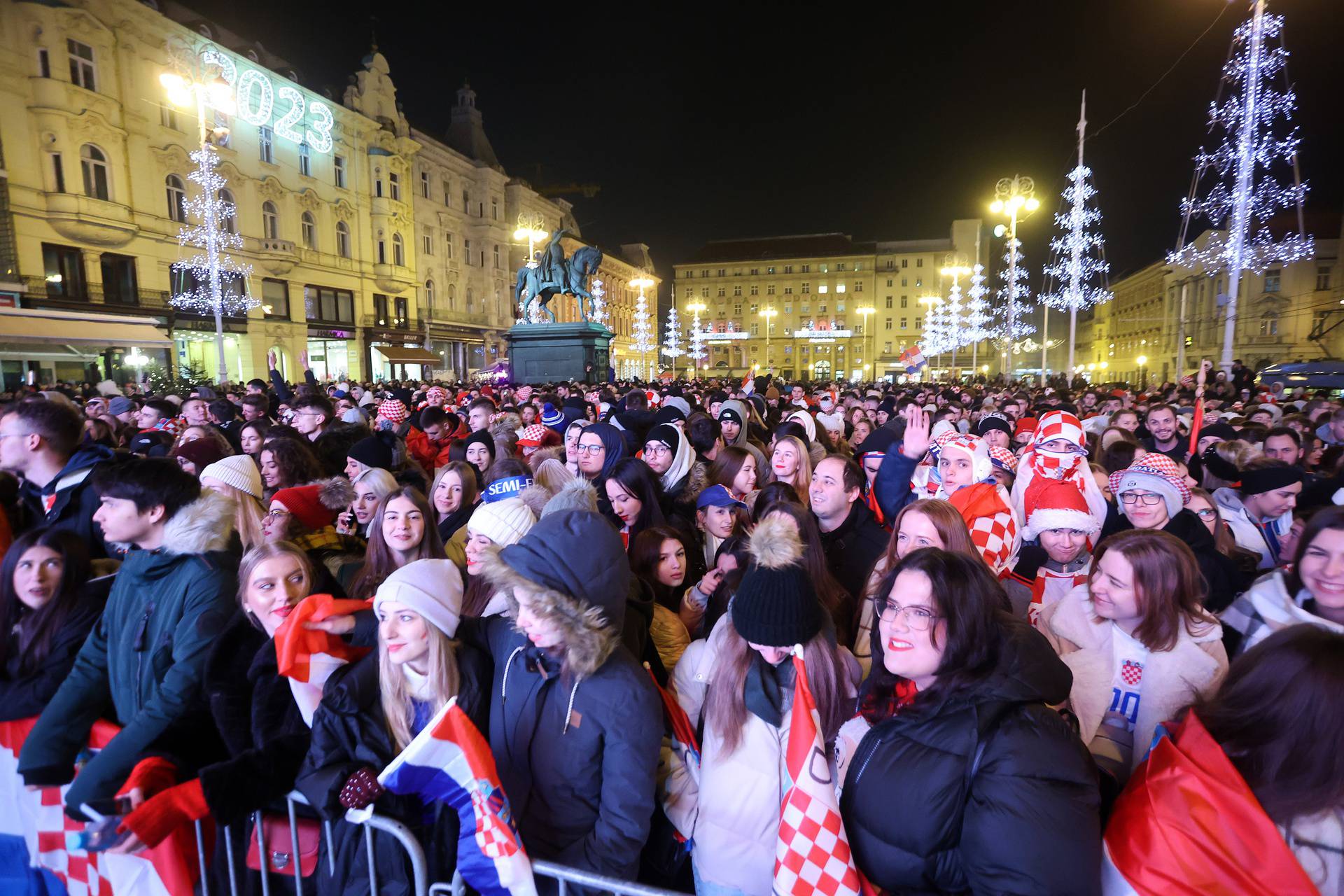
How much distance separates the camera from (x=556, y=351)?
2067cm

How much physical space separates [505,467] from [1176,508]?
4404mm

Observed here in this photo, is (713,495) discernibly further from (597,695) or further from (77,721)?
(77,721)

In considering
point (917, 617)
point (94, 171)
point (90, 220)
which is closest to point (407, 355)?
point (94, 171)

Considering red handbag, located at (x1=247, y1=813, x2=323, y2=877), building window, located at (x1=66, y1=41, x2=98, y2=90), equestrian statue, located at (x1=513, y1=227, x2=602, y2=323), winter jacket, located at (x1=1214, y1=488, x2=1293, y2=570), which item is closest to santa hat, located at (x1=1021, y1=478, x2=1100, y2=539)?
winter jacket, located at (x1=1214, y1=488, x2=1293, y2=570)

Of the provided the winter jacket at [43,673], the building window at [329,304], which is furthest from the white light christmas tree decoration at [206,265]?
the winter jacket at [43,673]

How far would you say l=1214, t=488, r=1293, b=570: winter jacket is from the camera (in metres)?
4.21

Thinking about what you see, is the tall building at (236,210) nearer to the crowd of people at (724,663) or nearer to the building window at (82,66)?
the building window at (82,66)

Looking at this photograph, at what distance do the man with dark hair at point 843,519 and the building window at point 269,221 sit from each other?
3546 centimetres

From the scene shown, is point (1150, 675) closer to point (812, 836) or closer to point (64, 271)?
point (812, 836)

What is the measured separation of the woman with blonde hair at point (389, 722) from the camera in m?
2.22

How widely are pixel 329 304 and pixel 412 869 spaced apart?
128 ft

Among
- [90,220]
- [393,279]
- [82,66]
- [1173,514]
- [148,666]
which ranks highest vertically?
[82,66]

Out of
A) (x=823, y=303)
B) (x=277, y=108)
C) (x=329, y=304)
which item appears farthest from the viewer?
(x=823, y=303)

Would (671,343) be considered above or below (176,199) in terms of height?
below
